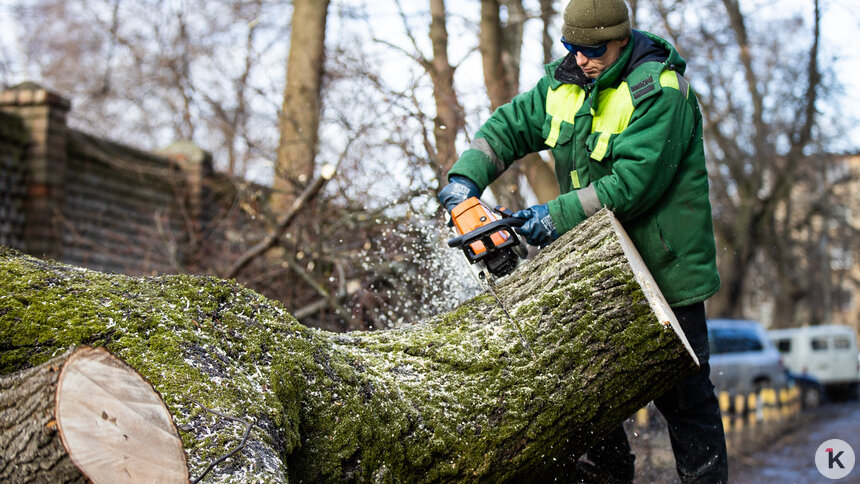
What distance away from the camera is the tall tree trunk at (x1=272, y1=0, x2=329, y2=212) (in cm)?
672

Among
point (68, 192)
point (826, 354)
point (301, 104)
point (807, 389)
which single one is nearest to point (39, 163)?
point (68, 192)

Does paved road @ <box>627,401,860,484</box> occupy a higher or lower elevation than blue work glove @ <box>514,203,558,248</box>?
lower

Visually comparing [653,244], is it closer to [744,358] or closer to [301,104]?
[301,104]

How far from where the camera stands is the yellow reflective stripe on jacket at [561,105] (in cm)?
299

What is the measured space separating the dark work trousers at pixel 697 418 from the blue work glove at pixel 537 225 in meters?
0.61

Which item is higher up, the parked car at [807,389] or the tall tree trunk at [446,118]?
the tall tree trunk at [446,118]

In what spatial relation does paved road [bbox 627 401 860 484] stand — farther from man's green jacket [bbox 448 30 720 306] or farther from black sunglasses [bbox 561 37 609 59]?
black sunglasses [bbox 561 37 609 59]

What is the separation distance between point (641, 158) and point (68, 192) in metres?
8.06

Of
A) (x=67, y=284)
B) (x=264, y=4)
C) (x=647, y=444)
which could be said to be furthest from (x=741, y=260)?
(x=67, y=284)

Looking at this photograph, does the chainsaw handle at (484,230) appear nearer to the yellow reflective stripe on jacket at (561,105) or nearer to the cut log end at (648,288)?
the cut log end at (648,288)

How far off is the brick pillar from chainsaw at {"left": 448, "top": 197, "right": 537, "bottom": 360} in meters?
6.86

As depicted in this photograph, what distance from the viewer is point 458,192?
299cm

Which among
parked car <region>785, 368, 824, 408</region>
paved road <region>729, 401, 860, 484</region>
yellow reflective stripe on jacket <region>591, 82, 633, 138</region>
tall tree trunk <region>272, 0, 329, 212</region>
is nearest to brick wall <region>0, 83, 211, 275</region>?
tall tree trunk <region>272, 0, 329, 212</region>

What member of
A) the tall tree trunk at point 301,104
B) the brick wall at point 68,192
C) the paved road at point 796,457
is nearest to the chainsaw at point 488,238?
the tall tree trunk at point 301,104
